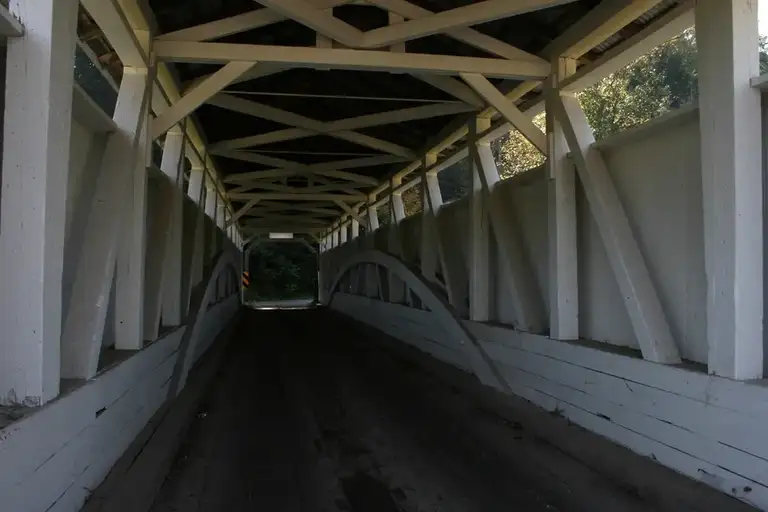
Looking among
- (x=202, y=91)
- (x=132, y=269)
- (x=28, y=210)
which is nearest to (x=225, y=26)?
(x=202, y=91)

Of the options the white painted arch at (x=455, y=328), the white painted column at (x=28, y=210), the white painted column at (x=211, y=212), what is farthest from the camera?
the white painted column at (x=211, y=212)

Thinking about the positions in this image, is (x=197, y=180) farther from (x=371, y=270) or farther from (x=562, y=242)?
(x=562, y=242)

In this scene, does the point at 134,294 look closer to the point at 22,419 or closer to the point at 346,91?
the point at 22,419

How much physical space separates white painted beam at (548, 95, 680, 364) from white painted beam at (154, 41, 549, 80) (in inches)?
31.1

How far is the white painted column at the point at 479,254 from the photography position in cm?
698

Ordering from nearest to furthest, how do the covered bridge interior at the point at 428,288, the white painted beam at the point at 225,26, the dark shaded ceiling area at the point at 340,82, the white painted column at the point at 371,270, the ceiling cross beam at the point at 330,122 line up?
the covered bridge interior at the point at 428,288
the white painted beam at the point at 225,26
the dark shaded ceiling area at the point at 340,82
the ceiling cross beam at the point at 330,122
the white painted column at the point at 371,270

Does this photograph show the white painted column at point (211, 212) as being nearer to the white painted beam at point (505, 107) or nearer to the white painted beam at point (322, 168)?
the white painted beam at point (322, 168)

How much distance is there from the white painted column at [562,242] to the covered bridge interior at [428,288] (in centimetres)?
2

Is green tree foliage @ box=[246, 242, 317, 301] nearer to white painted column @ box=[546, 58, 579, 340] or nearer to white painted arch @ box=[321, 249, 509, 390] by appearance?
white painted arch @ box=[321, 249, 509, 390]

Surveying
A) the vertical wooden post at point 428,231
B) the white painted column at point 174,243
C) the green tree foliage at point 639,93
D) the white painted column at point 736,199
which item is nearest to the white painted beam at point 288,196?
the green tree foliage at point 639,93

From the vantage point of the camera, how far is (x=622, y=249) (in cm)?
431

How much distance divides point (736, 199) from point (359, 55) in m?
3.25

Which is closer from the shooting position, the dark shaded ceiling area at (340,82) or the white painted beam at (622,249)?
the white painted beam at (622,249)

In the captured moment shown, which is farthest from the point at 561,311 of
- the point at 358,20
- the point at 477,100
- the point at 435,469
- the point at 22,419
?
the point at 22,419
